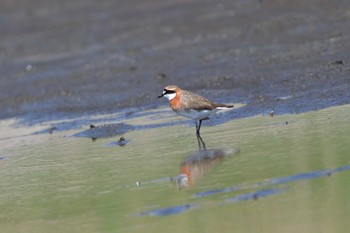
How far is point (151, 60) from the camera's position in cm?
1739

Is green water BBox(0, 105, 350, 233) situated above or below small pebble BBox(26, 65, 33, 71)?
below

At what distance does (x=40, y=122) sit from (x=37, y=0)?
1099cm

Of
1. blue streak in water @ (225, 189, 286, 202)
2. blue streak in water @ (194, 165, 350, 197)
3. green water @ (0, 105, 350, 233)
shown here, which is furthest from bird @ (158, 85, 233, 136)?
blue streak in water @ (225, 189, 286, 202)

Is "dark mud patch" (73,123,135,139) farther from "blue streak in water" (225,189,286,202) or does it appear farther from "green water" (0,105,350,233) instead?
"blue streak in water" (225,189,286,202)

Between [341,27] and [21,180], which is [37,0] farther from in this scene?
[21,180]

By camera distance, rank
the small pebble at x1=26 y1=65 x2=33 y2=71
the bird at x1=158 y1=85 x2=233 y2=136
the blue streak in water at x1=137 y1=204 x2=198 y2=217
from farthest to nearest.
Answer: the small pebble at x1=26 y1=65 x2=33 y2=71 → the bird at x1=158 y1=85 x2=233 y2=136 → the blue streak in water at x1=137 y1=204 x2=198 y2=217

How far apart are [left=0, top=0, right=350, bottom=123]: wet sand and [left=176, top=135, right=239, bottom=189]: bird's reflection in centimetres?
236

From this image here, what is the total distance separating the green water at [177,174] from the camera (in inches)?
278

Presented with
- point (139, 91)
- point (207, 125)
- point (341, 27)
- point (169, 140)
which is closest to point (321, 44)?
point (341, 27)

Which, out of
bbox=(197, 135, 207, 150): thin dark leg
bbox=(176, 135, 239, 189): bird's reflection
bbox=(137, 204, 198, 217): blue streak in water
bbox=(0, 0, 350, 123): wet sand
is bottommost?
bbox=(137, 204, 198, 217): blue streak in water

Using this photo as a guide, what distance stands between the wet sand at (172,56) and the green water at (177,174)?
1.75m

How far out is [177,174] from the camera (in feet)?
28.8

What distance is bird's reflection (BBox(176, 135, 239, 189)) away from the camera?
8498 millimetres

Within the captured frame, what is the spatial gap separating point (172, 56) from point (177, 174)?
878cm
